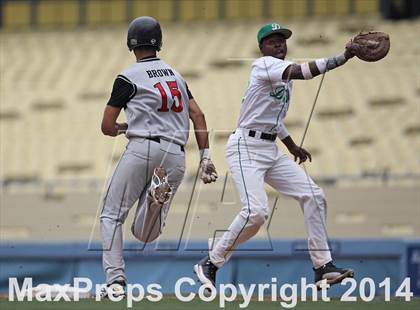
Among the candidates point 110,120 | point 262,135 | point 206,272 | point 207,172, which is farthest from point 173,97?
point 206,272

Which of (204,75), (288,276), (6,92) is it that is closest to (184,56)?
(204,75)

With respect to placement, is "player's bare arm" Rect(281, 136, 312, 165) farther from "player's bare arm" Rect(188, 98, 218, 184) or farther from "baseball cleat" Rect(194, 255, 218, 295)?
"baseball cleat" Rect(194, 255, 218, 295)

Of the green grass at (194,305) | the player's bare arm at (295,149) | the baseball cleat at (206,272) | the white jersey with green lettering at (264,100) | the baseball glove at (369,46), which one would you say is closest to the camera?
the green grass at (194,305)

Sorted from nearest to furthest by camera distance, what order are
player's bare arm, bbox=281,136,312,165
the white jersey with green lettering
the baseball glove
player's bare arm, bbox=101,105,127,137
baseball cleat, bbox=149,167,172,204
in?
the baseball glove, baseball cleat, bbox=149,167,172,204, player's bare arm, bbox=101,105,127,137, the white jersey with green lettering, player's bare arm, bbox=281,136,312,165

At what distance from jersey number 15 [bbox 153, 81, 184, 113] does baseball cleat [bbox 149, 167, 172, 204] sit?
0.48 m

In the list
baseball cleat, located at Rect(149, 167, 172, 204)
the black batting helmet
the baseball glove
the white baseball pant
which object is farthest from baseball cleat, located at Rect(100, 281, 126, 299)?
the baseball glove

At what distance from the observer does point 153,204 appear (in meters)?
8.58

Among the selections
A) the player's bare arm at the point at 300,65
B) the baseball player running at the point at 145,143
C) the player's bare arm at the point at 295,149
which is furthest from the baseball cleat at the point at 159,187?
the player's bare arm at the point at 295,149

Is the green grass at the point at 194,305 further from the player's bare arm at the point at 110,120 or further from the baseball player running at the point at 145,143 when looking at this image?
Result: the player's bare arm at the point at 110,120

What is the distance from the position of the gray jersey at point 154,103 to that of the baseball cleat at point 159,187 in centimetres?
33

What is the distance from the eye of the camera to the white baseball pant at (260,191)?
8711 millimetres

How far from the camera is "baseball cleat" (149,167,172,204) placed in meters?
8.40

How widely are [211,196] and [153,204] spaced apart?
12.2m

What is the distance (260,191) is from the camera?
28.7ft
